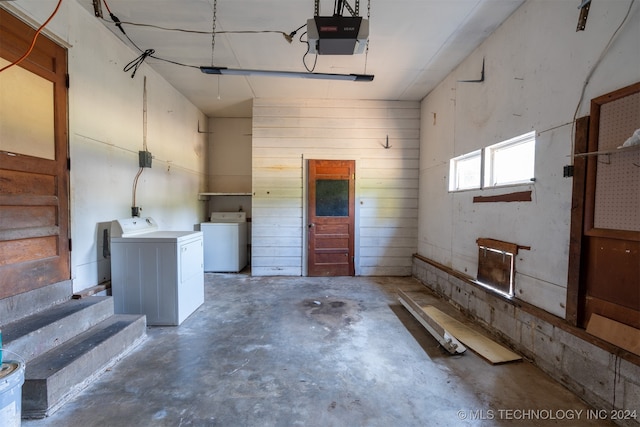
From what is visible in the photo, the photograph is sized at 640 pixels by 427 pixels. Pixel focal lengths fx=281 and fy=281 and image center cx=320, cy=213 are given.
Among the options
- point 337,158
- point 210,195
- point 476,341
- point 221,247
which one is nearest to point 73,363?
point 476,341

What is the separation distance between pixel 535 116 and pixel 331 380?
285 cm

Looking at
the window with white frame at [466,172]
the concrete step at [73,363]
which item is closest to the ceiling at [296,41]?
the window with white frame at [466,172]

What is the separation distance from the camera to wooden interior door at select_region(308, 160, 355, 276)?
524 centimetres

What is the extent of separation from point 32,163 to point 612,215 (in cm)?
428

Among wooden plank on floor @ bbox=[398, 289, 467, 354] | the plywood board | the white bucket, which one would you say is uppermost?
the white bucket

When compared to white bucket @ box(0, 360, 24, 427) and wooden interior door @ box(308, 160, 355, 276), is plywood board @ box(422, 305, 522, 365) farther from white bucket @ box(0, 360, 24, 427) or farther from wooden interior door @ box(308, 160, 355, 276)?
white bucket @ box(0, 360, 24, 427)

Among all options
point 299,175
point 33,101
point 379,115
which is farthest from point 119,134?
point 379,115

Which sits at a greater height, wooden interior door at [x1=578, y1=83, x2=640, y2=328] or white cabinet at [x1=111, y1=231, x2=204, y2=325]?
wooden interior door at [x1=578, y1=83, x2=640, y2=328]

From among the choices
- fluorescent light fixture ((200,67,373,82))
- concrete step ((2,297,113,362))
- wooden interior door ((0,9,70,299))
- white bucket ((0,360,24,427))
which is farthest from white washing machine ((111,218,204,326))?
fluorescent light fixture ((200,67,373,82))

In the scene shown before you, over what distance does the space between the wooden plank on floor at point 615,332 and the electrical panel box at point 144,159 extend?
15.6 ft

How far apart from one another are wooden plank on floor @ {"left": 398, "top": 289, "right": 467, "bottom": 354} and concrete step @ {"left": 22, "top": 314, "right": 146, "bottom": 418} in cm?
288

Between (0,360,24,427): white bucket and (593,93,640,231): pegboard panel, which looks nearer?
(0,360,24,427): white bucket

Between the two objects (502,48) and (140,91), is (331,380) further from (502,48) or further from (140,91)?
(140,91)

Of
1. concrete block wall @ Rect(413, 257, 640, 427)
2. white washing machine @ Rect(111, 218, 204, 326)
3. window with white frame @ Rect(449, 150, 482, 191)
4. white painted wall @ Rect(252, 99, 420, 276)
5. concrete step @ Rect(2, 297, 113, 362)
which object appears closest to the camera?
concrete block wall @ Rect(413, 257, 640, 427)
